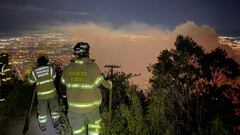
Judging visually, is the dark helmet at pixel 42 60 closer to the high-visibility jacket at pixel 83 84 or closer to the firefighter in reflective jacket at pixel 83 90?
the firefighter in reflective jacket at pixel 83 90

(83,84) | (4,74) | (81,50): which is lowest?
(4,74)

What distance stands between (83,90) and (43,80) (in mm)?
2217

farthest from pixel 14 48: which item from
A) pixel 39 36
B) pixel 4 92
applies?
pixel 4 92

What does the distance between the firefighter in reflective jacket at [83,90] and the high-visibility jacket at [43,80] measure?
5.85ft

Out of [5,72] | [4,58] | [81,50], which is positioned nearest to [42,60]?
[81,50]

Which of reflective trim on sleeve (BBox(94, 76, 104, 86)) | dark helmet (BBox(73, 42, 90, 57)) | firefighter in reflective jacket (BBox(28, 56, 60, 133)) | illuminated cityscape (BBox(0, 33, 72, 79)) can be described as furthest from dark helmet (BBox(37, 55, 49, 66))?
illuminated cityscape (BBox(0, 33, 72, 79))

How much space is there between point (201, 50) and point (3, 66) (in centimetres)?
2160

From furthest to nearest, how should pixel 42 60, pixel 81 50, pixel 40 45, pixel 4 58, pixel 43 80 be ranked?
pixel 40 45 < pixel 4 58 < pixel 43 80 < pixel 42 60 < pixel 81 50

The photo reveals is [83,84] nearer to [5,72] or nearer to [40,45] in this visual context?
[5,72]

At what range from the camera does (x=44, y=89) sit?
27.5ft

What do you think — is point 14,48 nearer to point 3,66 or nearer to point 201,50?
point 3,66

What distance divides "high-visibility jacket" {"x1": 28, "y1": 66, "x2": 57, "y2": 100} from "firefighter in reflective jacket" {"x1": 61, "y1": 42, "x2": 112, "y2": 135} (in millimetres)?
1783

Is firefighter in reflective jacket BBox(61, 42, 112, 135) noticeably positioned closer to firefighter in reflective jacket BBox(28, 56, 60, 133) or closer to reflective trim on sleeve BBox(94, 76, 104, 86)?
reflective trim on sleeve BBox(94, 76, 104, 86)

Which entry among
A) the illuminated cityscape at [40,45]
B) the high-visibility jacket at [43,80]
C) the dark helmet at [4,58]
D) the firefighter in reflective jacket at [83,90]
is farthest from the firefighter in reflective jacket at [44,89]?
the illuminated cityscape at [40,45]
